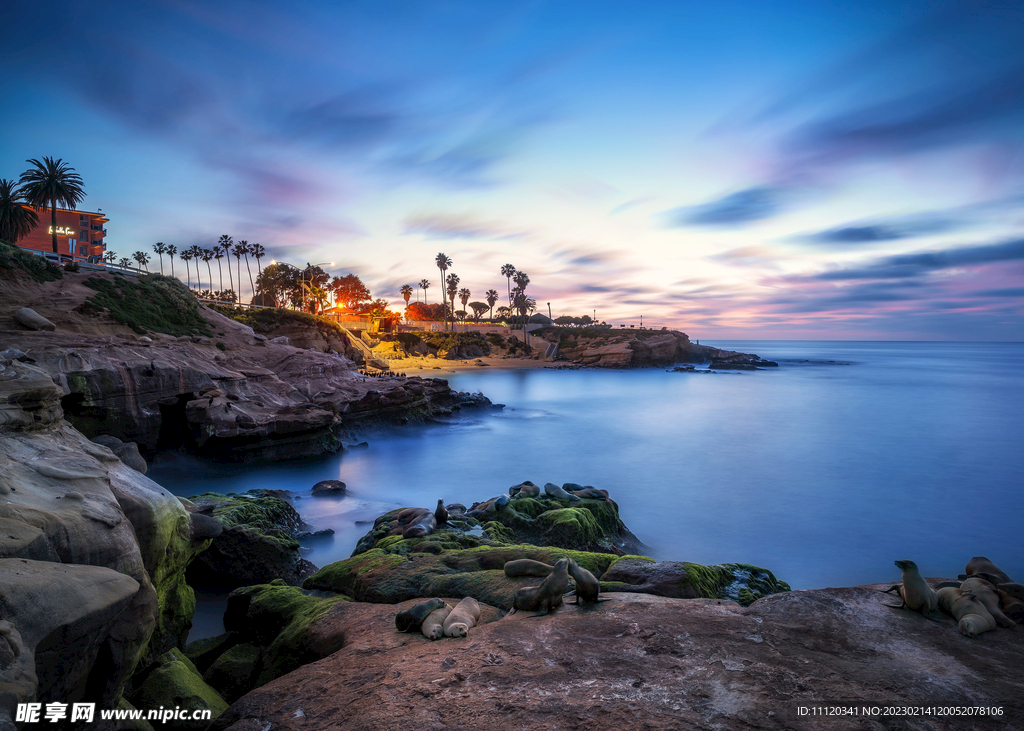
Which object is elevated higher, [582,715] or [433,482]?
[582,715]

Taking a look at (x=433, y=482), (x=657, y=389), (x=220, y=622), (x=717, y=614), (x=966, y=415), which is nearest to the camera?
(x=717, y=614)

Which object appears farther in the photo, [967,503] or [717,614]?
[967,503]

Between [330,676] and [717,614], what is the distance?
5.20 m

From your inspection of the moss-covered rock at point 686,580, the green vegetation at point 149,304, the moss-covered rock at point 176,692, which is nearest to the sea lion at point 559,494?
the moss-covered rock at point 686,580

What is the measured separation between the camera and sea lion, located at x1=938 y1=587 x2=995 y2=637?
5.80 metres

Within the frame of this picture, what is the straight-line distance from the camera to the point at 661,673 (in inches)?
202

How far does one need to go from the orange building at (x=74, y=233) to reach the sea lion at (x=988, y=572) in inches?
3914

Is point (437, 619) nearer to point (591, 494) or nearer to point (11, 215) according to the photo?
point (591, 494)

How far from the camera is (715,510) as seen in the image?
20109 millimetres

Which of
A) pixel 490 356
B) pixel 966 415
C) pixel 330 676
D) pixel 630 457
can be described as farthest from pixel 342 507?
pixel 490 356

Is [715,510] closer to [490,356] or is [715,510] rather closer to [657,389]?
[657,389]

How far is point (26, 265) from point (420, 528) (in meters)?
28.7

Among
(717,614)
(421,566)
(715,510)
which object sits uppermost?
(717,614)

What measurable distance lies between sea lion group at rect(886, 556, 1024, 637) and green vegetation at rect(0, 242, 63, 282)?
36.4 metres
